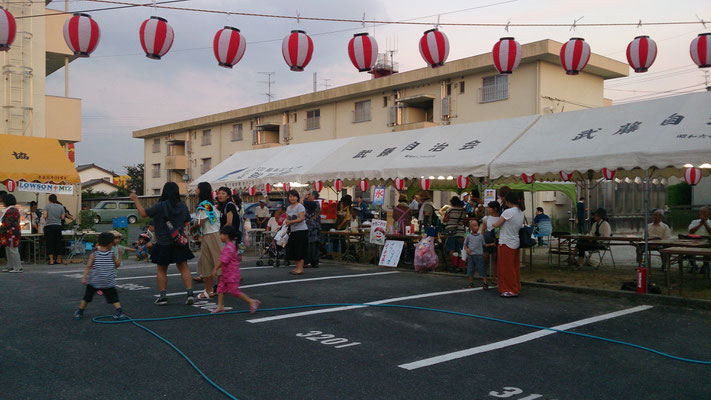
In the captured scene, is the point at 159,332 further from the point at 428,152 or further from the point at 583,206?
the point at 583,206

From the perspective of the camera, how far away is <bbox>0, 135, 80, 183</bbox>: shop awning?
14352 mm

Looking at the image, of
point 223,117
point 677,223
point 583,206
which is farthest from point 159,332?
point 223,117

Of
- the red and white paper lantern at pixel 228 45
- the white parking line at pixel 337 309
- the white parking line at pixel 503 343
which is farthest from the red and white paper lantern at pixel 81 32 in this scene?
the white parking line at pixel 503 343

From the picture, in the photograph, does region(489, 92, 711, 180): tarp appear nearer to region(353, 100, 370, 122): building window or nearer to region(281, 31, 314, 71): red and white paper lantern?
region(281, 31, 314, 71): red and white paper lantern

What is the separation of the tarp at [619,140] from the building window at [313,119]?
2164cm

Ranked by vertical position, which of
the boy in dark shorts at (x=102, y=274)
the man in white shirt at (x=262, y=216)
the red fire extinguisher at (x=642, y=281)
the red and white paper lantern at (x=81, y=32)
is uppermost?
the red and white paper lantern at (x=81, y=32)

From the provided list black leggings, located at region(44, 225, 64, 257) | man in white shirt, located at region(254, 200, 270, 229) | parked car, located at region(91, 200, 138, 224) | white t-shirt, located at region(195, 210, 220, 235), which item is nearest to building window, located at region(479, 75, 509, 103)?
man in white shirt, located at region(254, 200, 270, 229)

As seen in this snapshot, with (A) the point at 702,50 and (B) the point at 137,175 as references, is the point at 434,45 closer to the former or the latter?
(A) the point at 702,50

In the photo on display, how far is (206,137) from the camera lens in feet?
130

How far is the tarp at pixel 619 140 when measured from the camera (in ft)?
26.4

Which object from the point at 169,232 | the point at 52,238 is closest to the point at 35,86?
the point at 52,238

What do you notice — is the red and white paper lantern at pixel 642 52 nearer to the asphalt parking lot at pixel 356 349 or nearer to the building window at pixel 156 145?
the asphalt parking lot at pixel 356 349

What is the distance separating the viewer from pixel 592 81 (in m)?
24.4

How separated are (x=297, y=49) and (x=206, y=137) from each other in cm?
3052
